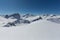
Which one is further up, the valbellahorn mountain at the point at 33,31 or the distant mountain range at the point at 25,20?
the distant mountain range at the point at 25,20

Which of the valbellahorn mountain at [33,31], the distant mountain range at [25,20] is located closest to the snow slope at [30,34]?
the valbellahorn mountain at [33,31]

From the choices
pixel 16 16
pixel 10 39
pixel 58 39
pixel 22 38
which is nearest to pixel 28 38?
pixel 22 38

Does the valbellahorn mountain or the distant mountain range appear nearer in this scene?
the valbellahorn mountain

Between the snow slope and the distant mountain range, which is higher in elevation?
the distant mountain range

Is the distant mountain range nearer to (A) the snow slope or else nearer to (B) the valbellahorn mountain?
(B) the valbellahorn mountain

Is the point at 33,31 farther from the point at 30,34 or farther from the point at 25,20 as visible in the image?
the point at 25,20

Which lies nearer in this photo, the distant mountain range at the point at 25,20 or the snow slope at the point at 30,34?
the snow slope at the point at 30,34

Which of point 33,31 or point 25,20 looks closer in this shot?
point 33,31

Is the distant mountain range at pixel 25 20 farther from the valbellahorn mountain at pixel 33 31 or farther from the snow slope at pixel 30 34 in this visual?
the snow slope at pixel 30 34

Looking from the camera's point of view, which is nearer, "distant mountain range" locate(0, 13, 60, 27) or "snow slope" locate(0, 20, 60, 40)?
"snow slope" locate(0, 20, 60, 40)

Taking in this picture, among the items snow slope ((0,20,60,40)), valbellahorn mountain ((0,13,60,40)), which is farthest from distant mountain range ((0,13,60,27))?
snow slope ((0,20,60,40))

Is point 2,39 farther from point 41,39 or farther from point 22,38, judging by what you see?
point 41,39

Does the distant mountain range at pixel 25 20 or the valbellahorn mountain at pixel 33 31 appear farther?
the distant mountain range at pixel 25 20

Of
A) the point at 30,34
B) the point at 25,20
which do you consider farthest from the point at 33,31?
the point at 25,20
